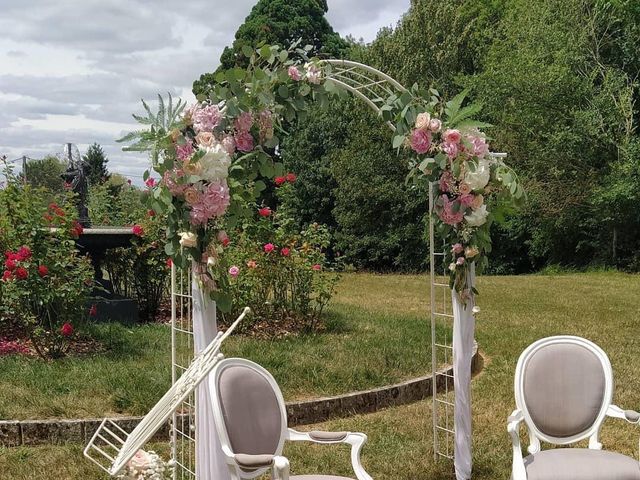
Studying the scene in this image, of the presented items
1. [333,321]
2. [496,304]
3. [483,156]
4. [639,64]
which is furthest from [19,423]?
[639,64]

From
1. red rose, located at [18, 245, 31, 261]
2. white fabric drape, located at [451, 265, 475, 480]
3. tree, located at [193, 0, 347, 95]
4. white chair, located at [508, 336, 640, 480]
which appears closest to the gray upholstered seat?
white chair, located at [508, 336, 640, 480]

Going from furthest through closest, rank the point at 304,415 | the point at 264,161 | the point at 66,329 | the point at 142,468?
the point at 66,329 < the point at 304,415 < the point at 264,161 < the point at 142,468

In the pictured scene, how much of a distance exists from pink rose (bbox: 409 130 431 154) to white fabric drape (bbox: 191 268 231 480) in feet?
4.90

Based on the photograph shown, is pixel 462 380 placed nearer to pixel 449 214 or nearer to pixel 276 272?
pixel 449 214

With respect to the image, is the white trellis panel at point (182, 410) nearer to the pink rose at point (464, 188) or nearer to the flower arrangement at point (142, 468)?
the flower arrangement at point (142, 468)

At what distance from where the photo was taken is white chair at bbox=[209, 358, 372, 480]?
3.00 metres

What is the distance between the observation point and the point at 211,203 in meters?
3.31

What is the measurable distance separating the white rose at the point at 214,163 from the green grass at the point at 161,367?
236 centimetres

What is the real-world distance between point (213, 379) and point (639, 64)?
19.9 m

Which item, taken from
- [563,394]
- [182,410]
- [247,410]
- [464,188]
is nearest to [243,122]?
[464,188]

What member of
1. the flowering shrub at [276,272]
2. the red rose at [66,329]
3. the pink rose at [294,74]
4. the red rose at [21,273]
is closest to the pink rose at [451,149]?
the pink rose at [294,74]

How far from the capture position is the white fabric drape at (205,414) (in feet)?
11.1

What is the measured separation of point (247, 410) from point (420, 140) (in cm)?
183

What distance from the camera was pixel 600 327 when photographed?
29.9 ft
